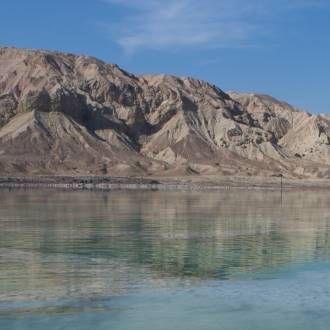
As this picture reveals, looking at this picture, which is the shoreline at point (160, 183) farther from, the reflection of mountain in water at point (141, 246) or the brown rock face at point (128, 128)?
the reflection of mountain in water at point (141, 246)

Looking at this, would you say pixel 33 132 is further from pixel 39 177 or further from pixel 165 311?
pixel 165 311

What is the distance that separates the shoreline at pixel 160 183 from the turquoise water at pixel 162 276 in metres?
80.0

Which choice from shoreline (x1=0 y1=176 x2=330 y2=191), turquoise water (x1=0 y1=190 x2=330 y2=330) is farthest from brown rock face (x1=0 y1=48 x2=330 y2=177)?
turquoise water (x1=0 y1=190 x2=330 y2=330)

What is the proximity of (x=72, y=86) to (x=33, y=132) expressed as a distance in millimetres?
23801

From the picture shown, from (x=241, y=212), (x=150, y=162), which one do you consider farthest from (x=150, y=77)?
(x=241, y=212)

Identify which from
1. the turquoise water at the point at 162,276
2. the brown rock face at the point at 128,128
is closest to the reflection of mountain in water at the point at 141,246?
the turquoise water at the point at 162,276

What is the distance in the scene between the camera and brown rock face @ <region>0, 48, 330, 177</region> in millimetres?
149500

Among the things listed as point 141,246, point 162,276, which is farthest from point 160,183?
point 162,276

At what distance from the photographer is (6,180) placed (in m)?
125

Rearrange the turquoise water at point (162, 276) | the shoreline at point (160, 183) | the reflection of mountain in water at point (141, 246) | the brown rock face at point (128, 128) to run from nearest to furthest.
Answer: the turquoise water at point (162, 276) → the reflection of mountain in water at point (141, 246) → the shoreline at point (160, 183) → the brown rock face at point (128, 128)

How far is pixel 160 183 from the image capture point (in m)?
134

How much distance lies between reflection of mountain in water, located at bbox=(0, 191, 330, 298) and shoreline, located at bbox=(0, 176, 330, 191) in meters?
70.4

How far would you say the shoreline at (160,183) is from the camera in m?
123

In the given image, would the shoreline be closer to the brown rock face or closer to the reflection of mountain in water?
the brown rock face
